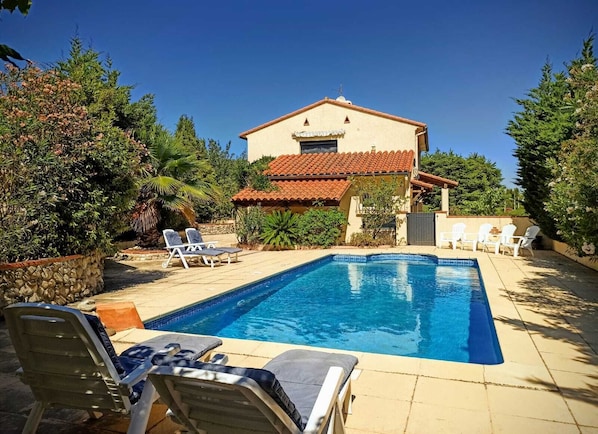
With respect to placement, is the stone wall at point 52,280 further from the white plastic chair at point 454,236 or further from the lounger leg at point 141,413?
the white plastic chair at point 454,236

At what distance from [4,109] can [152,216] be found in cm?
900

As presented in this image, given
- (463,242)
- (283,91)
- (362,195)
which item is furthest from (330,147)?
(463,242)

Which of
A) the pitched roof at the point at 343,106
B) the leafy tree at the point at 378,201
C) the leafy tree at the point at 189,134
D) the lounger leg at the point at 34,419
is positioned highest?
the leafy tree at the point at 189,134

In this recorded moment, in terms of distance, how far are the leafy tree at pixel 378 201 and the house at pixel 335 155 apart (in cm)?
57

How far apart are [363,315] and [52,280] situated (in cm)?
691

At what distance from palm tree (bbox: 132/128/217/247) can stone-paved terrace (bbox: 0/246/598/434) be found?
8746 millimetres

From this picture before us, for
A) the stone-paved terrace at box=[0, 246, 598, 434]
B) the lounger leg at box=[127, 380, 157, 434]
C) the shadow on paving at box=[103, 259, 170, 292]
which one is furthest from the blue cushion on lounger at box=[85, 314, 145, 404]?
the shadow on paving at box=[103, 259, 170, 292]

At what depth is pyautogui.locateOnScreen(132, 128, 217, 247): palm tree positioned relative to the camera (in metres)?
17.3

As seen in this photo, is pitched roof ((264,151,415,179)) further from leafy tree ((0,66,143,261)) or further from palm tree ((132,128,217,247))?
leafy tree ((0,66,143,261))

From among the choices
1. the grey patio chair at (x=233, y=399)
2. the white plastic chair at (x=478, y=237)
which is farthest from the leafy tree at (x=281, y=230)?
the grey patio chair at (x=233, y=399)

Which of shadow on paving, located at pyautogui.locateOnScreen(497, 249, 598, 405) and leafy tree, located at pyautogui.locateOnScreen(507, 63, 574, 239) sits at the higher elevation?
leafy tree, located at pyautogui.locateOnScreen(507, 63, 574, 239)

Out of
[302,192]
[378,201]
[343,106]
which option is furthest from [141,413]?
[343,106]

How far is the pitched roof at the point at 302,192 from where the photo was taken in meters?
21.8

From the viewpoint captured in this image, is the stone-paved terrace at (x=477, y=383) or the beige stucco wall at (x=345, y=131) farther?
the beige stucco wall at (x=345, y=131)
